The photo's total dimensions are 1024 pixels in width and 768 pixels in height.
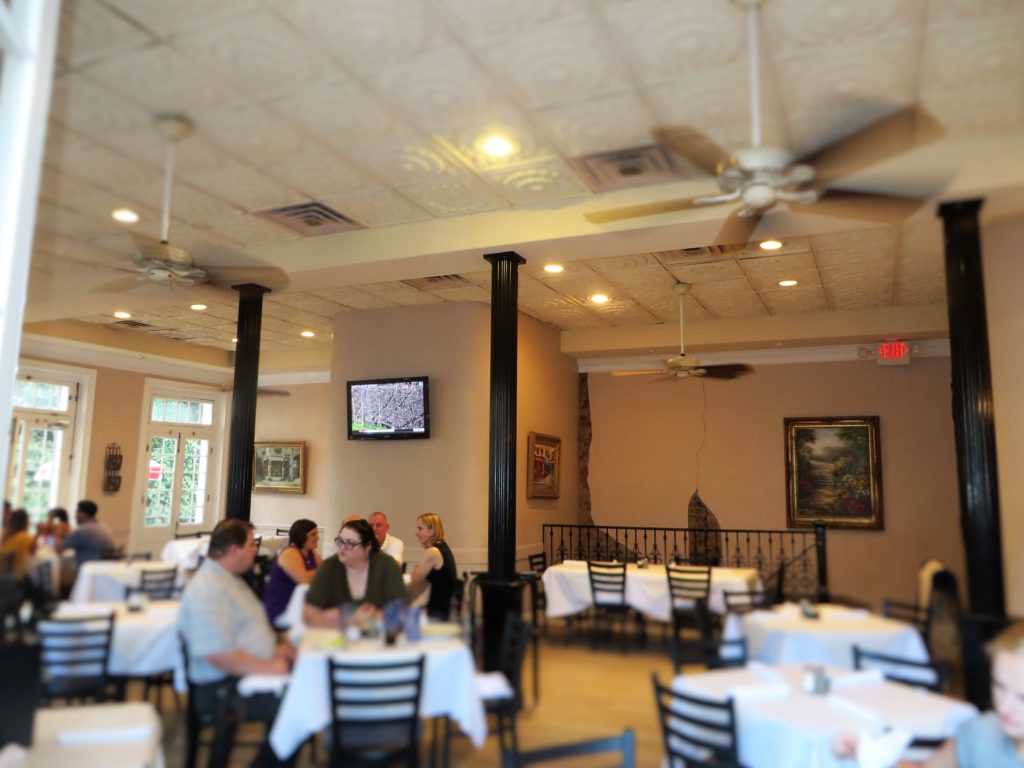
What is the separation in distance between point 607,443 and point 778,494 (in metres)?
2.30

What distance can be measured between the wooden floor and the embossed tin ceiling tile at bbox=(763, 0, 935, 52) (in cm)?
284

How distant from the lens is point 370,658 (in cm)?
311

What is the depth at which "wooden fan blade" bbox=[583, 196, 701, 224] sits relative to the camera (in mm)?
4512

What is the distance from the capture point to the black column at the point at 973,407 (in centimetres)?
267

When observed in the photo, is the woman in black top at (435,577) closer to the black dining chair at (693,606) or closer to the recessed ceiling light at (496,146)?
the black dining chair at (693,606)

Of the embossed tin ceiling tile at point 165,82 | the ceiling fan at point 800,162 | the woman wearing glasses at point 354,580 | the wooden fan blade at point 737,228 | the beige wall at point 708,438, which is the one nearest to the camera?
the embossed tin ceiling tile at point 165,82

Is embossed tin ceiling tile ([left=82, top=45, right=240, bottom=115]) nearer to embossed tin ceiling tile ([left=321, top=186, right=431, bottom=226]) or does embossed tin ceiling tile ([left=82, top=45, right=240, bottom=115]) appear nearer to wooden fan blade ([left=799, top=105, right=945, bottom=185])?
embossed tin ceiling tile ([left=321, top=186, right=431, bottom=226])

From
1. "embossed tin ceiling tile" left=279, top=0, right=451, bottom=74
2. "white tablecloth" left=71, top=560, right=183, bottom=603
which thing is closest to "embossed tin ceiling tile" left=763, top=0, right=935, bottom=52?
"embossed tin ceiling tile" left=279, top=0, right=451, bottom=74

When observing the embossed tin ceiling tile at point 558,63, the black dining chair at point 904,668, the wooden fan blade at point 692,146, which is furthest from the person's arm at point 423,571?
the wooden fan blade at point 692,146

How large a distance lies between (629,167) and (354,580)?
2.96 meters

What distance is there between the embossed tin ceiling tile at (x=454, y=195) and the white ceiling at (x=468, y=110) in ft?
0.07

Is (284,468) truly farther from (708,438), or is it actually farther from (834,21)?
(834,21)

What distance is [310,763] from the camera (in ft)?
10.6

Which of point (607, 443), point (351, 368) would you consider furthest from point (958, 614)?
point (607, 443)
